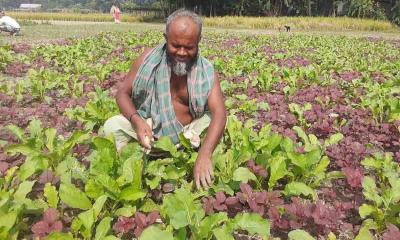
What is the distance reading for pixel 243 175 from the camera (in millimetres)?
2672

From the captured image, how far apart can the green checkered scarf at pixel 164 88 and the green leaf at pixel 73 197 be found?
1.04 metres

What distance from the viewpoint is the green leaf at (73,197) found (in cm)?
229

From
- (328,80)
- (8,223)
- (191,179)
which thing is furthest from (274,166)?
(328,80)

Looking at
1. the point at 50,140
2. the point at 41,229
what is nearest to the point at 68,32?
the point at 50,140

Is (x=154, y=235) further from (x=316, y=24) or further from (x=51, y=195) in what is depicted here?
(x=316, y=24)

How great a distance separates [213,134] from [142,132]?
486 millimetres

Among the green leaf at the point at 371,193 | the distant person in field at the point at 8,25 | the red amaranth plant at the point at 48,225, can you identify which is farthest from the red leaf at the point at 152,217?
the distant person in field at the point at 8,25

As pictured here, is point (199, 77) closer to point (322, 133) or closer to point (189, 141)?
point (189, 141)

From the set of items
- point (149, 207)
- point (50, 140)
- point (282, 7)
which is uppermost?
point (282, 7)

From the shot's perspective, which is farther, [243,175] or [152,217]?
[243,175]

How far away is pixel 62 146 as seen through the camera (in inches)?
117

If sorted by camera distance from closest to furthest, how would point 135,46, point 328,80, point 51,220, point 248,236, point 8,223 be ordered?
point 8,223 → point 51,220 → point 248,236 → point 328,80 → point 135,46

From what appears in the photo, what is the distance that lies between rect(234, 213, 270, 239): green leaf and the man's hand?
0.49 meters

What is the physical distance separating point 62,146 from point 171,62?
0.96m
